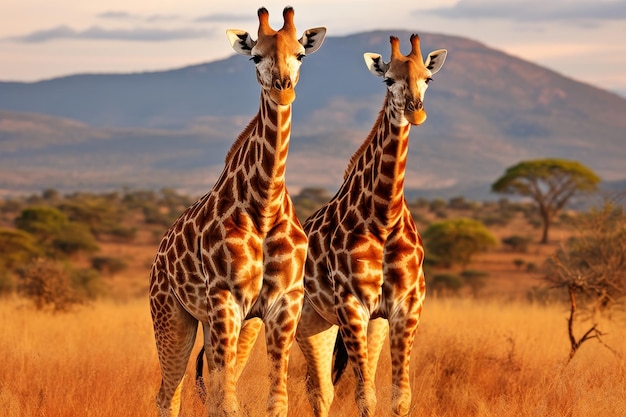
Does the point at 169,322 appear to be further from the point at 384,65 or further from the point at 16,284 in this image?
the point at 16,284

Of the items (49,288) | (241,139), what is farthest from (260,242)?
(49,288)

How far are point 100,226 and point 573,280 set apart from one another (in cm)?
Answer: 3030

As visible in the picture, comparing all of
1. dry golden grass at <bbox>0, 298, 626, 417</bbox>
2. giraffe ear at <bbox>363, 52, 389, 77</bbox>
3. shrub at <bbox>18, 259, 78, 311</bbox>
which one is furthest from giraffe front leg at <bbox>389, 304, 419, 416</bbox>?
shrub at <bbox>18, 259, 78, 311</bbox>

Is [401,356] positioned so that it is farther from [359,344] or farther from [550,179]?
[550,179]

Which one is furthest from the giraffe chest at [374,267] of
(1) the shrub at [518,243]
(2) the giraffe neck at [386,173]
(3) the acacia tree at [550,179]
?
(3) the acacia tree at [550,179]

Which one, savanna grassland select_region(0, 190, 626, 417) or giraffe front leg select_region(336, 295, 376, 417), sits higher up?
giraffe front leg select_region(336, 295, 376, 417)

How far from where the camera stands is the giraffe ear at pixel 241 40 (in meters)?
7.29

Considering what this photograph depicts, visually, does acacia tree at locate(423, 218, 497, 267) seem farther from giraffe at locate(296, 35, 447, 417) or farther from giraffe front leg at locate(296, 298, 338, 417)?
giraffe at locate(296, 35, 447, 417)

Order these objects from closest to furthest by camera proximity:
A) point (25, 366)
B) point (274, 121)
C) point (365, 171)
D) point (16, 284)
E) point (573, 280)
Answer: point (274, 121) → point (365, 171) → point (25, 366) → point (573, 280) → point (16, 284)

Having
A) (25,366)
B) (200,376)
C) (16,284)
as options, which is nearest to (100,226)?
(16,284)

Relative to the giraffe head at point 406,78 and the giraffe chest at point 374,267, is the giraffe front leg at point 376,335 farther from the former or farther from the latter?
the giraffe head at point 406,78

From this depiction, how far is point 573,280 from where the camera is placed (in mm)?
12352

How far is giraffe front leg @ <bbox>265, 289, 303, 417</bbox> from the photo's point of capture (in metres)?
7.34

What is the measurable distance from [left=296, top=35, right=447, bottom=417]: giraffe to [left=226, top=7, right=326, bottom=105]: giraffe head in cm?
88
